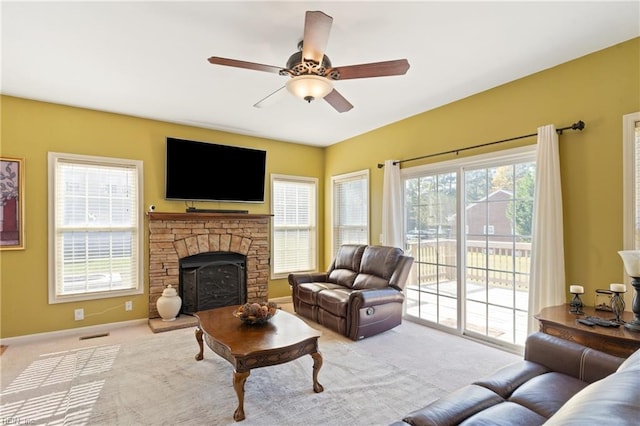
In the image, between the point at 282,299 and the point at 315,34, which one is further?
the point at 282,299

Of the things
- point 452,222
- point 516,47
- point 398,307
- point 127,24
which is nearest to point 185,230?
point 127,24

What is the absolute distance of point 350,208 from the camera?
226 inches

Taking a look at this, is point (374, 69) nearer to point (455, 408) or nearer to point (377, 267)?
point (455, 408)

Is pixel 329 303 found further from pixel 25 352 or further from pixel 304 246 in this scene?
pixel 25 352

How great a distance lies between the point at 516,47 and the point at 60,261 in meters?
5.48

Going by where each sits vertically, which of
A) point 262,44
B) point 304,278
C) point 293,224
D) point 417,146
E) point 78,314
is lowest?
point 78,314

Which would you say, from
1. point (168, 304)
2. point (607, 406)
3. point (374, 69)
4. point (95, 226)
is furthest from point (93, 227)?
point (607, 406)

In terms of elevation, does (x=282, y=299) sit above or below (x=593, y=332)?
below

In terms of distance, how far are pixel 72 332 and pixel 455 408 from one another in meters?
4.55

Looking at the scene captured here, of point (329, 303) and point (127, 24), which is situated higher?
point (127, 24)

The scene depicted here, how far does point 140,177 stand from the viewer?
4480 mm

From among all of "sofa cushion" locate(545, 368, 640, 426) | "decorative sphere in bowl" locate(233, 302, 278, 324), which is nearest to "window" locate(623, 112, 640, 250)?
"sofa cushion" locate(545, 368, 640, 426)

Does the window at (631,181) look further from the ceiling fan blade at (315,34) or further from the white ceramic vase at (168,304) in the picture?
the white ceramic vase at (168,304)

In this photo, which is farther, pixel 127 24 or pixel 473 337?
pixel 473 337
